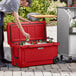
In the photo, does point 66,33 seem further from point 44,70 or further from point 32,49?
point 44,70

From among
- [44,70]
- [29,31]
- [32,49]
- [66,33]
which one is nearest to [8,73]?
[44,70]

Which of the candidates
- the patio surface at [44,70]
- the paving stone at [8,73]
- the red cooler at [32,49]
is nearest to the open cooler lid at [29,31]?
the red cooler at [32,49]

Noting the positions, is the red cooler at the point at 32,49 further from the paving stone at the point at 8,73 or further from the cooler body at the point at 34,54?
the paving stone at the point at 8,73

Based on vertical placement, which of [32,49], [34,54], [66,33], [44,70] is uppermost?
[66,33]

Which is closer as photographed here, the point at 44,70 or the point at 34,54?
the point at 44,70

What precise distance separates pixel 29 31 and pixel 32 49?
72cm

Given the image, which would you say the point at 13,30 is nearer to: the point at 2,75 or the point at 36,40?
the point at 36,40

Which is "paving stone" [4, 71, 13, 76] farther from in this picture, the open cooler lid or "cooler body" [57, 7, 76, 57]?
"cooler body" [57, 7, 76, 57]

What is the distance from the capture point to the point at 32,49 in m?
7.76

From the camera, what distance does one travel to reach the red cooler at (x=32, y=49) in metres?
7.71

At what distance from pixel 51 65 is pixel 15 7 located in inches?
57.0

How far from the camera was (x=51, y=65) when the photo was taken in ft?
26.2

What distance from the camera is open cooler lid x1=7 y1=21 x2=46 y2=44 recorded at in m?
8.14

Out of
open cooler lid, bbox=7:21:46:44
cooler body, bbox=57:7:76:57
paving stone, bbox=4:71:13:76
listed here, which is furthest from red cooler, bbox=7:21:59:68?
paving stone, bbox=4:71:13:76
